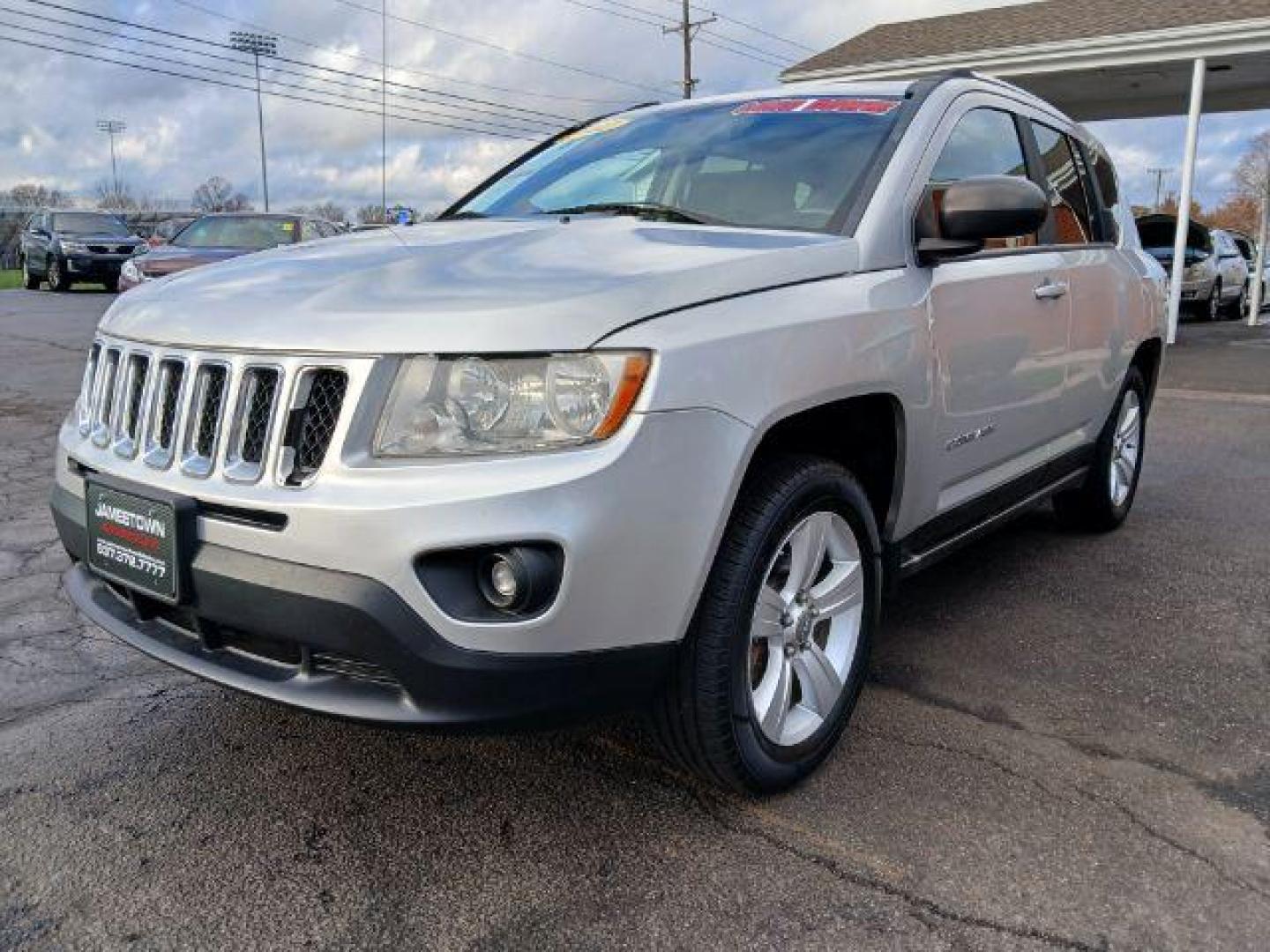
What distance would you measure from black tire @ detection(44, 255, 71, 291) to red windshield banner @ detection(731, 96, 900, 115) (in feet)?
74.5

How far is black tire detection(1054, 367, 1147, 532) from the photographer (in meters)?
4.70

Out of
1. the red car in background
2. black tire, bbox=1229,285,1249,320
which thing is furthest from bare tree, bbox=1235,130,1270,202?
the red car in background

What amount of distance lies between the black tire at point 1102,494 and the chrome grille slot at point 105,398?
367 centimetres

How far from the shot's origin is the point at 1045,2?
1731cm

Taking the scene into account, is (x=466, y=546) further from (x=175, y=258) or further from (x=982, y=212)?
(x=175, y=258)

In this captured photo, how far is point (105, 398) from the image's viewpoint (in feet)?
8.65

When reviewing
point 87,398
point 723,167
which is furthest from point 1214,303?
point 87,398

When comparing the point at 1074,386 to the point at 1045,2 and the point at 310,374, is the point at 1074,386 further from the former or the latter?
the point at 1045,2

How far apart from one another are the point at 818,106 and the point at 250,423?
6.81 ft

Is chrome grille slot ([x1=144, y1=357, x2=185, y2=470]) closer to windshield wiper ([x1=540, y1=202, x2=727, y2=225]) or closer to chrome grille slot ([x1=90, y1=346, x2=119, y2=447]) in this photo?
chrome grille slot ([x1=90, y1=346, x2=119, y2=447])

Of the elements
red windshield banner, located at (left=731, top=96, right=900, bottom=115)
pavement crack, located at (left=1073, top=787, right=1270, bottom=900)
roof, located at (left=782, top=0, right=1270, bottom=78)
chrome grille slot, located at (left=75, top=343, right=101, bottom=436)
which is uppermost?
roof, located at (left=782, top=0, right=1270, bottom=78)

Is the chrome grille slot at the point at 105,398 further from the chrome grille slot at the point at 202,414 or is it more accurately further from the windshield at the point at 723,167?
the windshield at the point at 723,167

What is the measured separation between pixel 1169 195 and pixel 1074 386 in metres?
93.4

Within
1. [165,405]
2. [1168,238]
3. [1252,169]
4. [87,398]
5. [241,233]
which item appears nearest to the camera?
[165,405]
